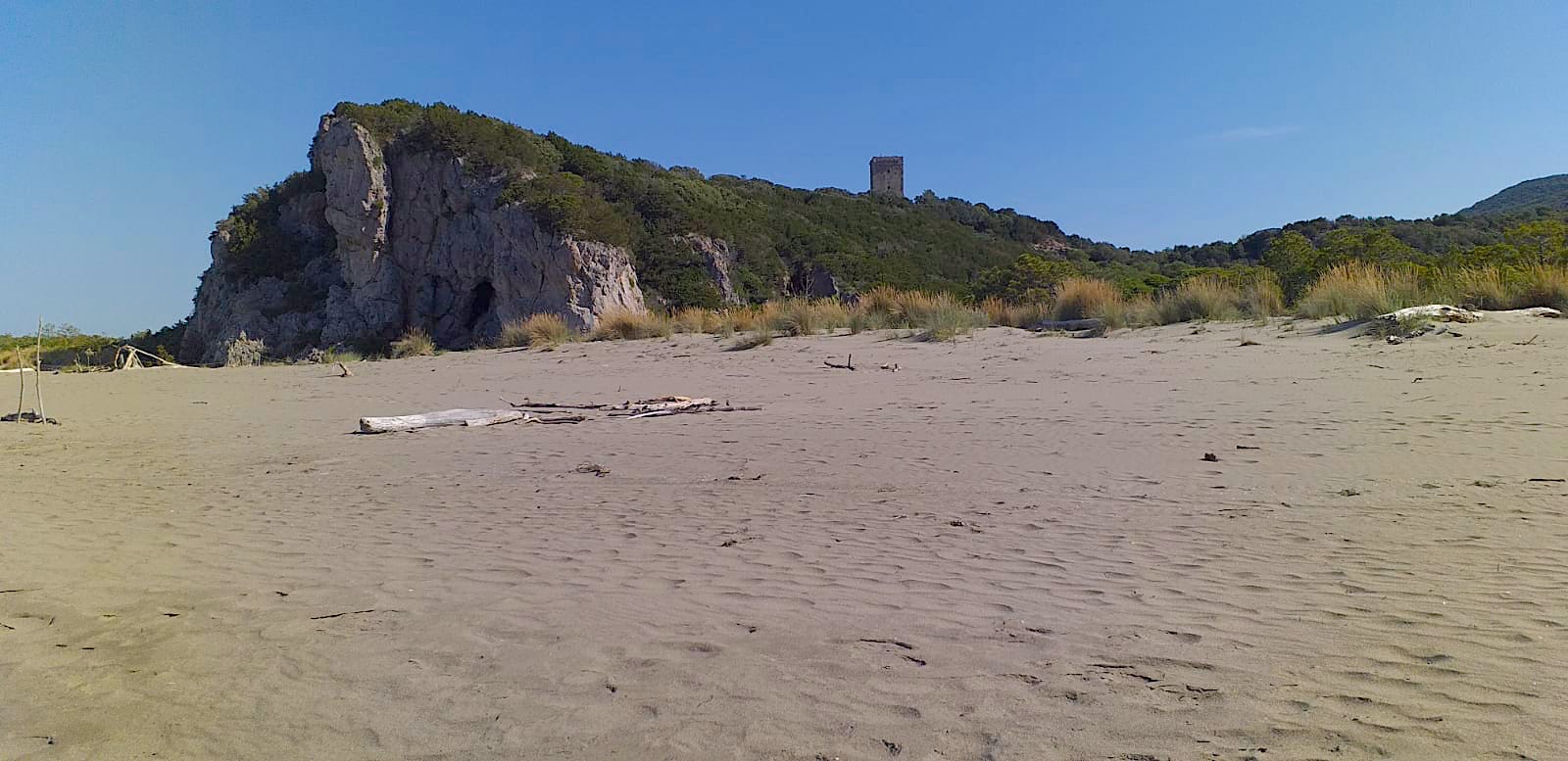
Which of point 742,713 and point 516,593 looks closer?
point 742,713

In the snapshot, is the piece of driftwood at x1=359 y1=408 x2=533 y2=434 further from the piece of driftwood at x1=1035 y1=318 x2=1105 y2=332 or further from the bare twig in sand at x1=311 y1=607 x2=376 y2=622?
the piece of driftwood at x1=1035 y1=318 x2=1105 y2=332

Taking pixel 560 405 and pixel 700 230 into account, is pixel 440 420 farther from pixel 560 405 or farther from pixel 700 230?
pixel 700 230

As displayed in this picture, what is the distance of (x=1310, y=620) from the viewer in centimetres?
317

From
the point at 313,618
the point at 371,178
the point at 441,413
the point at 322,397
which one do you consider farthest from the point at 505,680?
the point at 371,178

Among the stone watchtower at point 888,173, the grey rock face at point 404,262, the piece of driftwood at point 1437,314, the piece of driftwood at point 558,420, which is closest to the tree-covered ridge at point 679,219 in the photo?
the grey rock face at point 404,262

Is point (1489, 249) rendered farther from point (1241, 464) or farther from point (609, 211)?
point (609, 211)

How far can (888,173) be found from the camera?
9162 cm

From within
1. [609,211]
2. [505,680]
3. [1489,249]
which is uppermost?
[609,211]

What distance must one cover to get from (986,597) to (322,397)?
13.1 metres

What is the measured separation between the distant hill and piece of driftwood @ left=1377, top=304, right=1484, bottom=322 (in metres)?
56.5

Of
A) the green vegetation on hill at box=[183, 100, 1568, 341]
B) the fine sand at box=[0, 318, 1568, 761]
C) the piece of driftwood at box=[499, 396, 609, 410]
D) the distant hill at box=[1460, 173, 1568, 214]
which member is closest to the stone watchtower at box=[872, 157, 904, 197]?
the green vegetation on hill at box=[183, 100, 1568, 341]

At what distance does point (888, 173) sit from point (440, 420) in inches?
3383

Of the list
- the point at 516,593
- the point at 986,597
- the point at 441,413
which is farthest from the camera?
the point at 441,413

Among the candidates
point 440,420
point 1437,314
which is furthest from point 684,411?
point 1437,314
